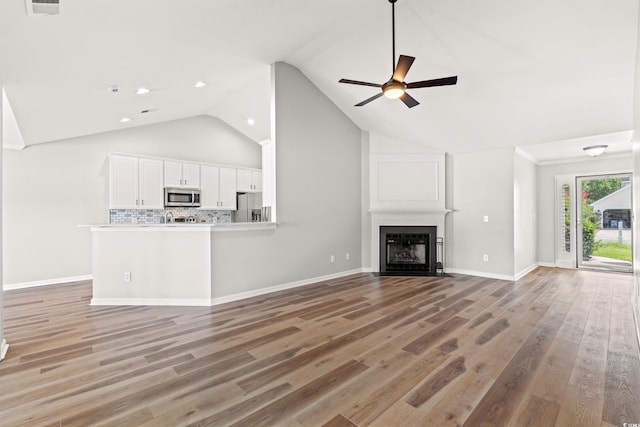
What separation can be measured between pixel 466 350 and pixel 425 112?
12.0 ft

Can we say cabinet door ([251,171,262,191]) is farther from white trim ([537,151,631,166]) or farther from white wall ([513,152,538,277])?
white trim ([537,151,631,166])

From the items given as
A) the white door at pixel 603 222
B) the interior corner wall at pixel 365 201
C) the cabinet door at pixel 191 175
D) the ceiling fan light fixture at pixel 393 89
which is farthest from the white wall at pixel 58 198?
the white door at pixel 603 222

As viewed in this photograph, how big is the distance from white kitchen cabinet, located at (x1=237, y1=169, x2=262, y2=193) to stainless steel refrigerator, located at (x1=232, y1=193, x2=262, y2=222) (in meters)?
0.22

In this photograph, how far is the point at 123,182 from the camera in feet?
19.6

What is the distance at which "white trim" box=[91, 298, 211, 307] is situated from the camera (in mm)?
3966

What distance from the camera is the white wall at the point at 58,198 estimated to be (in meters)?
5.19

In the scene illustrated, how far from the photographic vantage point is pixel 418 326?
3211mm

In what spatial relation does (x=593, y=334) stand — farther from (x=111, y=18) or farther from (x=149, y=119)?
(x=149, y=119)

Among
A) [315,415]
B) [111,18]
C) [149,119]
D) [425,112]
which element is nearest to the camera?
[315,415]

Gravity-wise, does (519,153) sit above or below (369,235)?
above

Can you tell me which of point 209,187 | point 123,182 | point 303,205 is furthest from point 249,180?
point 303,205

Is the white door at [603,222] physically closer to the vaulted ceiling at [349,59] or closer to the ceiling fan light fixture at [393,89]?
the vaulted ceiling at [349,59]

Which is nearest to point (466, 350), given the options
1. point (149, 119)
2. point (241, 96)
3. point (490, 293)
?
point (490, 293)

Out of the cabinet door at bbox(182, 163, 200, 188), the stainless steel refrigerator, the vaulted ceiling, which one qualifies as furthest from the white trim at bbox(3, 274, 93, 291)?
the stainless steel refrigerator
